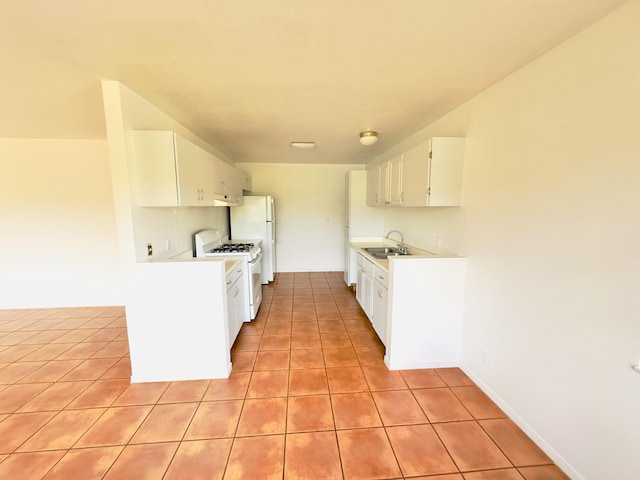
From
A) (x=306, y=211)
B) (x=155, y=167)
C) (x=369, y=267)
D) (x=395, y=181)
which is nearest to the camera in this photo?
(x=155, y=167)

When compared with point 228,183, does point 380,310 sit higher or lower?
lower

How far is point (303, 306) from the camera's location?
4.05 metres

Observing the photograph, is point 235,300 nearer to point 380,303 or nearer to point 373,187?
point 380,303

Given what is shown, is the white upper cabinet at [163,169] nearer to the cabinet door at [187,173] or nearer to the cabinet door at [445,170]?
the cabinet door at [187,173]

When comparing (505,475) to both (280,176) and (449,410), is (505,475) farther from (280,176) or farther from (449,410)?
(280,176)

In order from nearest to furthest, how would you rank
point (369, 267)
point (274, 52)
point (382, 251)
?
point (274, 52)
point (369, 267)
point (382, 251)

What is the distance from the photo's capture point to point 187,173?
2459 millimetres

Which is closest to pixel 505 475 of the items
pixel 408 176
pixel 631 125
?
pixel 631 125

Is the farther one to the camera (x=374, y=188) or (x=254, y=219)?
(x=254, y=219)

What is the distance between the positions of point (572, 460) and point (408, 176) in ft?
7.91

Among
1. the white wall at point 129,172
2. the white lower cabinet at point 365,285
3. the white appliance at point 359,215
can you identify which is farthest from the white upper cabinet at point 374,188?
the white wall at point 129,172

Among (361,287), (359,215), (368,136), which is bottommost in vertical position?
(361,287)

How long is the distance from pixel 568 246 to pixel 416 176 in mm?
1422

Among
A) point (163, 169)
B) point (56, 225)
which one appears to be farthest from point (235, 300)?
point (56, 225)
